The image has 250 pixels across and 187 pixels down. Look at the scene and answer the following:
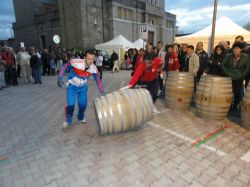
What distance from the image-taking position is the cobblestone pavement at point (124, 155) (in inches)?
98.9

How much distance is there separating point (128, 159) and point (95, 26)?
85.3 ft

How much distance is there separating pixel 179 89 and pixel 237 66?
1405mm

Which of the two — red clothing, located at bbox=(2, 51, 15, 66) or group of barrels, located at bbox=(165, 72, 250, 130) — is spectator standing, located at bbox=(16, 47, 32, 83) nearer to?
red clothing, located at bbox=(2, 51, 15, 66)

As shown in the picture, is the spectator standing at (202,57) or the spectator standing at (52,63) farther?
the spectator standing at (52,63)

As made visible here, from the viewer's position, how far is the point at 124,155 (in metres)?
3.06

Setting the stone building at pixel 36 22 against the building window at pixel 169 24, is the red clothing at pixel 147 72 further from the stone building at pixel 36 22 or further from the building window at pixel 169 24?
the building window at pixel 169 24

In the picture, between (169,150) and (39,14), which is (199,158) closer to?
(169,150)

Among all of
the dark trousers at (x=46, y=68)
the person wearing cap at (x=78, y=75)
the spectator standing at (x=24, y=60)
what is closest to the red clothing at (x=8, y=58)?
the spectator standing at (x=24, y=60)

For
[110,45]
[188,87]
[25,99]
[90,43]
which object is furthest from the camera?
[90,43]

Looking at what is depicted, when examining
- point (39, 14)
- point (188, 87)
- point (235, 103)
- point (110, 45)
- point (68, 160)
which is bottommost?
point (68, 160)

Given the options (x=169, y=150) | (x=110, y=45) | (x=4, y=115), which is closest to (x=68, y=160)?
(x=169, y=150)

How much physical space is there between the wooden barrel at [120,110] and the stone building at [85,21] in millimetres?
23582

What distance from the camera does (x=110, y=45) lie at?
57.4 ft

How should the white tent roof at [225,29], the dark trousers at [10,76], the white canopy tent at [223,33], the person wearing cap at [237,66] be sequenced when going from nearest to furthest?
the person wearing cap at [237,66]
the dark trousers at [10,76]
the white canopy tent at [223,33]
the white tent roof at [225,29]
